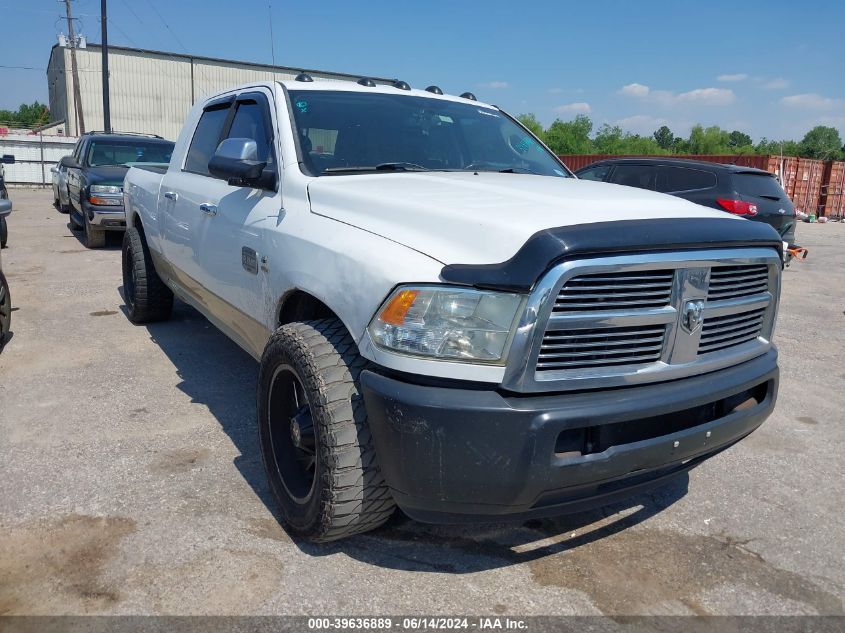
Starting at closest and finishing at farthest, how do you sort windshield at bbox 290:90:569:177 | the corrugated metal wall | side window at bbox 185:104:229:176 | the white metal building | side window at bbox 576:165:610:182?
windshield at bbox 290:90:569:177 < side window at bbox 185:104:229:176 < side window at bbox 576:165:610:182 < the corrugated metal wall < the white metal building

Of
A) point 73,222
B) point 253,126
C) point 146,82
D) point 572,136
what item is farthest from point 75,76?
point 572,136

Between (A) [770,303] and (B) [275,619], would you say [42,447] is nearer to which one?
(B) [275,619]

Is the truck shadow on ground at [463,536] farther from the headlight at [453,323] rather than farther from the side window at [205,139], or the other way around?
the side window at [205,139]

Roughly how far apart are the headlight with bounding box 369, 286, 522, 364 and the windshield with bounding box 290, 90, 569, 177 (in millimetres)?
1251

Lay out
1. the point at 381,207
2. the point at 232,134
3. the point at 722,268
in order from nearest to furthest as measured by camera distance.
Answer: the point at 722,268, the point at 381,207, the point at 232,134

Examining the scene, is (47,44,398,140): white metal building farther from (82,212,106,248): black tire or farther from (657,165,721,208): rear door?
(657,165,721,208): rear door

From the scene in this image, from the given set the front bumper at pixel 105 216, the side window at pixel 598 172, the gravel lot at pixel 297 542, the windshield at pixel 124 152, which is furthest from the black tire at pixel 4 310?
the side window at pixel 598 172

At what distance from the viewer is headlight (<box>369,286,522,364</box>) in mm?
2107

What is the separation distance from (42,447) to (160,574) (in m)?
1.45

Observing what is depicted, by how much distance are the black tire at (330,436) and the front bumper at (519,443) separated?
0.51 feet

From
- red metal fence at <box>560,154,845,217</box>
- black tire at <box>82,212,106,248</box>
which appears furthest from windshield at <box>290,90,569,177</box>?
red metal fence at <box>560,154,845,217</box>

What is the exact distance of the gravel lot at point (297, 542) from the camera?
245 centimetres

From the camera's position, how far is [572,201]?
2.62m

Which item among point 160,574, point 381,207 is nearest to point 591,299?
point 381,207
